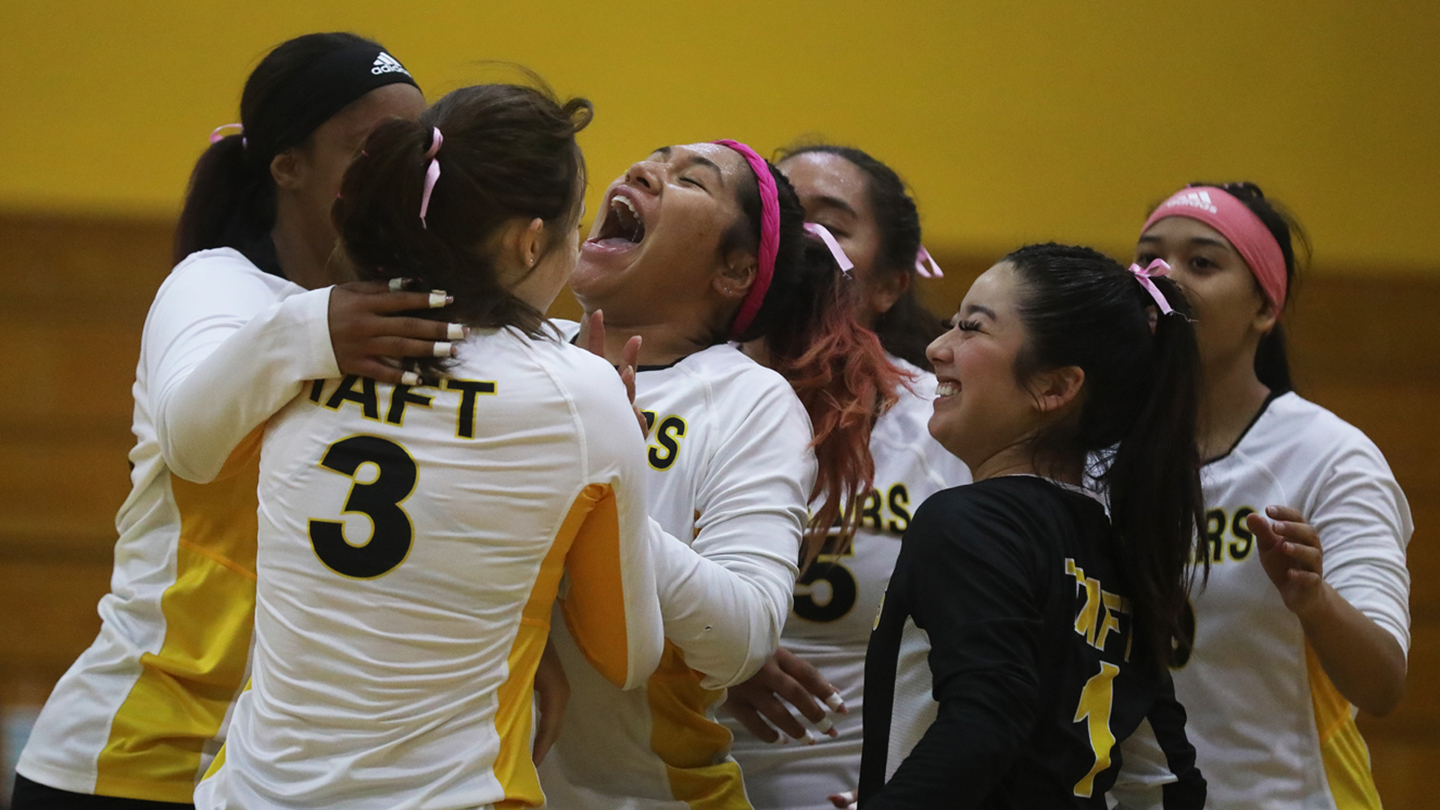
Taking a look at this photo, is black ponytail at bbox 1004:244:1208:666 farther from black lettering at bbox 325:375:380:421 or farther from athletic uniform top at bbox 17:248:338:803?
athletic uniform top at bbox 17:248:338:803

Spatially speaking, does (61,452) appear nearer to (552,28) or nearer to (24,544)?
(24,544)

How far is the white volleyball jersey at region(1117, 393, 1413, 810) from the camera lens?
213 centimetres

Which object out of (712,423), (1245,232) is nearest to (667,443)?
(712,423)

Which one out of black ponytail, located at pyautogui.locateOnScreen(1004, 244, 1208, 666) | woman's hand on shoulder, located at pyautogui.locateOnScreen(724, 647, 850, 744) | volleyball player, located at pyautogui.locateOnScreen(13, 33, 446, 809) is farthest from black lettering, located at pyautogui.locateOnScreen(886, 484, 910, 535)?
volleyball player, located at pyautogui.locateOnScreen(13, 33, 446, 809)

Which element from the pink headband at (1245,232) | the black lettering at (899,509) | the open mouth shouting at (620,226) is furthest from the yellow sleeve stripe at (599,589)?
the pink headband at (1245,232)

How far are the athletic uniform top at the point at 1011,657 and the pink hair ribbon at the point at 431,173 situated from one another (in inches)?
26.6

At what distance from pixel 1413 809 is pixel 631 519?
362 centimetres

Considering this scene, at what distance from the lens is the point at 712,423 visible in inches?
71.2

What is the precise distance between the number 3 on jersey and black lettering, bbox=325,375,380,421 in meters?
0.03

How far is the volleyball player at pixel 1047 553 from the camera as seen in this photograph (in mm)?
1411

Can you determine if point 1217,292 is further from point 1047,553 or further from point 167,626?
point 167,626

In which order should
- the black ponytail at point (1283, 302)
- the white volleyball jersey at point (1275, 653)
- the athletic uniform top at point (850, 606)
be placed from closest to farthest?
1. the athletic uniform top at point (850, 606)
2. the white volleyball jersey at point (1275, 653)
3. the black ponytail at point (1283, 302)

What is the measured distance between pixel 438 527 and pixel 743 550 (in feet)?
1.55

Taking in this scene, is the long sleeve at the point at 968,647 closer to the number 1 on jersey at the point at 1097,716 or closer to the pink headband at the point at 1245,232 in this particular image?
the number 1 on jersey at the point at 1097,716
